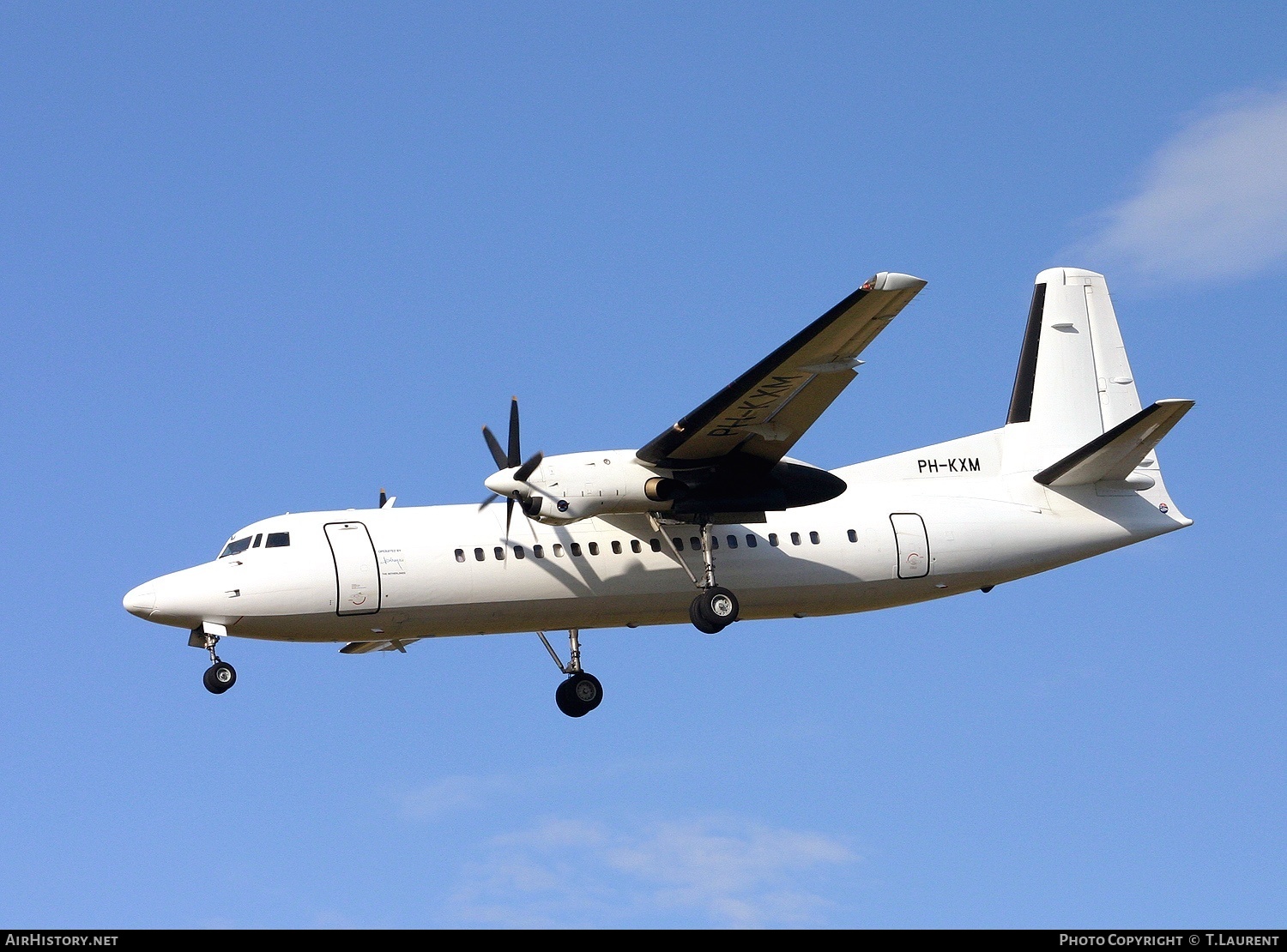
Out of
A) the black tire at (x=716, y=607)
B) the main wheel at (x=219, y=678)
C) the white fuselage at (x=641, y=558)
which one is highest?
the white fuselage at (x=641, y=558)

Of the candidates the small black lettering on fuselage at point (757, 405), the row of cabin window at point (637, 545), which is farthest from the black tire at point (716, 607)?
the small black lettering on fuselage at point (757, 405)

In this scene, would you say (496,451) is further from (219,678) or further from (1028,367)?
(1028,367)

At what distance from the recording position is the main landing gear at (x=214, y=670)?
20.4 m

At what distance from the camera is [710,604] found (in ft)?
70.3

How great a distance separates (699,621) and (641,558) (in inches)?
47.1

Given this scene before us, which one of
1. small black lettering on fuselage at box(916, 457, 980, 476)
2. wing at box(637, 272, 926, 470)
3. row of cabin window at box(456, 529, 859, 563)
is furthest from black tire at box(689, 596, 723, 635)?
small black lettering on fuselage at box(916, 457, 980, 476)

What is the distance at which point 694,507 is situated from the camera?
2138cm

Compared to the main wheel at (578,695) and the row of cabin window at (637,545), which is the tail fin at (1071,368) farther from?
the main wheel at (578,695)

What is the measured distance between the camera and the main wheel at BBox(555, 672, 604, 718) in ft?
76.7

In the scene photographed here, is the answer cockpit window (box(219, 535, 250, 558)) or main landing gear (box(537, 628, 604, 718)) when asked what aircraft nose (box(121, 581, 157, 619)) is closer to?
cockpit window (box(219, 535, 250, 558))

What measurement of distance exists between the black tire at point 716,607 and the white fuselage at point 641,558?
1.40 ft

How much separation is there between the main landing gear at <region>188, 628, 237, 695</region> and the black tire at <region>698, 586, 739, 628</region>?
633 cm

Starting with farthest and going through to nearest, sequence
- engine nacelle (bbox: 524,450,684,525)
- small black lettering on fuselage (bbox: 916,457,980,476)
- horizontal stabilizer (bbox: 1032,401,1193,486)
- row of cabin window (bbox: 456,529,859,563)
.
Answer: small black lettering on fuselage (bbox: 916,457,980,476) → horizontal stabilizer (bbox: 1032,401,1193,486) → row of cabin window (bbox: 456,529,859,563) → engine nacelle (bbox: 524,450,684,525)
